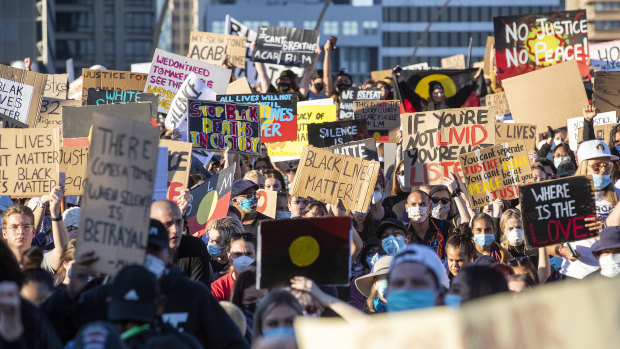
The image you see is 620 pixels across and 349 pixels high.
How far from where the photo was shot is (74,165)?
981 cm

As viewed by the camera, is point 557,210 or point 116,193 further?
point 557,210

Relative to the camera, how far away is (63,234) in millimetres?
7805

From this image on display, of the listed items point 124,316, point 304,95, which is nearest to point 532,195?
point 124,316

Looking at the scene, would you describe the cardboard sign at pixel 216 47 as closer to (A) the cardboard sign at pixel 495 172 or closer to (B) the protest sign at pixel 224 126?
(B) the protest sign at pixel 224 126

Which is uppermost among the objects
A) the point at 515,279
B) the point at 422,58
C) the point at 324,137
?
the point at 422,58

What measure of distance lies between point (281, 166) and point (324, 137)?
97cm

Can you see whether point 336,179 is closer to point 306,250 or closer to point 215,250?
point 215,250

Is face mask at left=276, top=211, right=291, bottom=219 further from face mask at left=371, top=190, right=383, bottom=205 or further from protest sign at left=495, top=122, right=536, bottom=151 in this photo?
protest sign at left=495, top=122, right=536, bottom=151

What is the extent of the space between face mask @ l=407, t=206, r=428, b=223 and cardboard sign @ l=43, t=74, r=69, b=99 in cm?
691

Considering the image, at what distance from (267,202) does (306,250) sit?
4.10 metres

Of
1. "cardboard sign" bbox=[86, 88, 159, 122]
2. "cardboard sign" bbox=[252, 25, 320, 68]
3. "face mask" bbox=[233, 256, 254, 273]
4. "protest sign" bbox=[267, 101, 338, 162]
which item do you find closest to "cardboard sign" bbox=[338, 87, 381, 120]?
"cardboard sign" bbox=[252, 25, 320, 68]

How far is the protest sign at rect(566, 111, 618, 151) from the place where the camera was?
506 inches

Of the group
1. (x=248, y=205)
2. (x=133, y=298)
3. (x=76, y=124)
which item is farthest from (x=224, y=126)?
(x=133, y=298)

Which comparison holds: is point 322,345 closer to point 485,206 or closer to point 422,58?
point 485,206
